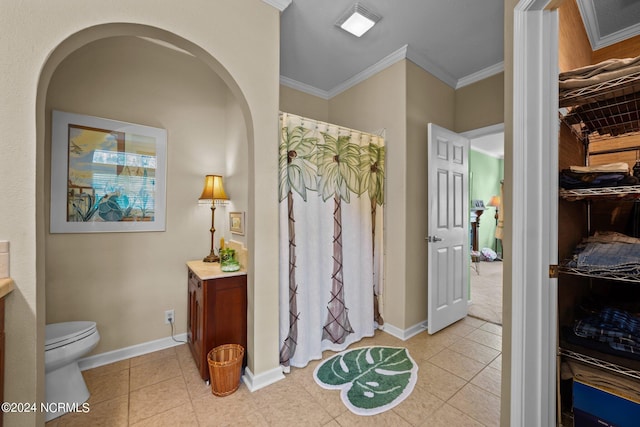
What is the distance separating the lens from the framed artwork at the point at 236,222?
229cm

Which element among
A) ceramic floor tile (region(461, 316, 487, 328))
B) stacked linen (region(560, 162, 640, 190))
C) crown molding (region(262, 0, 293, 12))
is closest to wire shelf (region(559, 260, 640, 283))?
stacked linen (region(560, 162, 640, 190))

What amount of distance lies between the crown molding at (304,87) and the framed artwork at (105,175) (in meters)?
1.48

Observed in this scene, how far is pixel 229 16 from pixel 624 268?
2435 millimetres

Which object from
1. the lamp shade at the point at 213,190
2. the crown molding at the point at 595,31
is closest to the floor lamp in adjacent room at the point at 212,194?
the lamp shade at the point at 213,190

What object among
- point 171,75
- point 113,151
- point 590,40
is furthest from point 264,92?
point 590,40

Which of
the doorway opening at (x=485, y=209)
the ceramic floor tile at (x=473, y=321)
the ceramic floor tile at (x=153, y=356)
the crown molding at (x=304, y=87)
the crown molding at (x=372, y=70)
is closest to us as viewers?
the ceramic floor tile at (x=153, y=356)

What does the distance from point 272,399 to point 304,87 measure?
3160mm

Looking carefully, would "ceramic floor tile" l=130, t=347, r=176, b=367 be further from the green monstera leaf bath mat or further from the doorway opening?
the doorway opening

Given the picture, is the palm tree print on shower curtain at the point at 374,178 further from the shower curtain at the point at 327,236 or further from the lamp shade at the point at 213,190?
the lamp shade at the point at 213,190

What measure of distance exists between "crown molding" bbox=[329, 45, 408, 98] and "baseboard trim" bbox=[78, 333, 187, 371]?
125 inches

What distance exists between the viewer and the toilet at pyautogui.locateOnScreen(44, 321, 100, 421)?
1.58m

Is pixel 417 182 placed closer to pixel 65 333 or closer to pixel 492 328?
pixel 492 328

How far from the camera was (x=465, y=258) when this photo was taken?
3.05m

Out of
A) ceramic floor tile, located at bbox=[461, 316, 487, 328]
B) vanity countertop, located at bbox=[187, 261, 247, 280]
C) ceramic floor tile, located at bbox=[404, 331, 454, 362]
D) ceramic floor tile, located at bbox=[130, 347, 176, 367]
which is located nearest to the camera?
vanity countertop, located at bbox=[187, 261, 247, 280]
